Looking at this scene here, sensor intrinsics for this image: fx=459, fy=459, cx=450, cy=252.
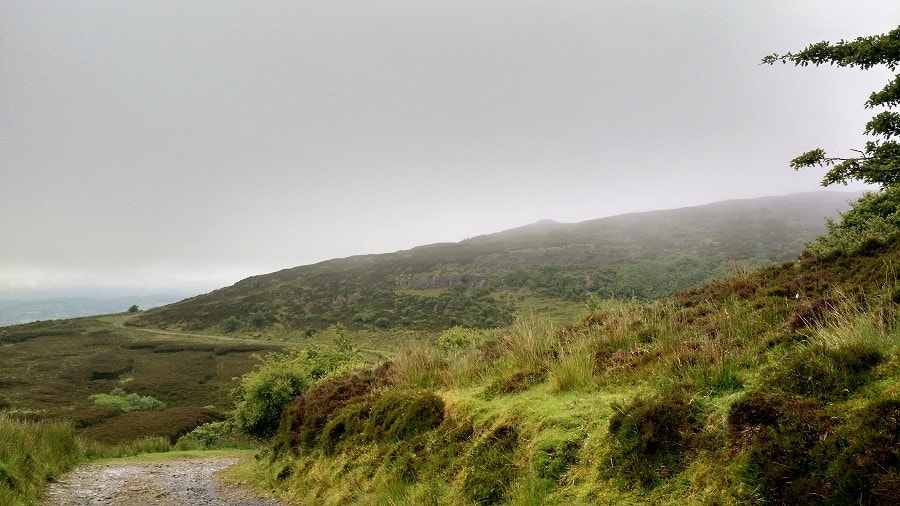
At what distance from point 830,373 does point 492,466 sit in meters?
3.97

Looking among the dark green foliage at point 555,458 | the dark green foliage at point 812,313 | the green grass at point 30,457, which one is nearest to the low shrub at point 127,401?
the green grass at point 30,457

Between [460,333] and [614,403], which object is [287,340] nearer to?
[460,333]

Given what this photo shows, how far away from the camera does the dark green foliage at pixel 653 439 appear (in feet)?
15.1

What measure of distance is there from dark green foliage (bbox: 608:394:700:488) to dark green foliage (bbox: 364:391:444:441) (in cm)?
391

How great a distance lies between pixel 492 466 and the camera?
6.21m

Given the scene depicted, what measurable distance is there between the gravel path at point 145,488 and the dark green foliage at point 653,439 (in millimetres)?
8505

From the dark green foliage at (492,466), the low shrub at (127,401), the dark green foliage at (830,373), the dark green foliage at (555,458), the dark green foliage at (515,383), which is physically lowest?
the low shrub at (127,401)

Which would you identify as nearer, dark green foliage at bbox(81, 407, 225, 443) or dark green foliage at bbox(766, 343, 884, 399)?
dark green foliage at bbox(766, 343, 884, 399)

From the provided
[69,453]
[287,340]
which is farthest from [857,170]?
[287,340]

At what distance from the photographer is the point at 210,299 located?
356 feet

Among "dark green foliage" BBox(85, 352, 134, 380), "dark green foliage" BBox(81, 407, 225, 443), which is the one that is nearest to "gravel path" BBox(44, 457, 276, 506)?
"dark green foliage" BBox(81, 407, 225, 443)

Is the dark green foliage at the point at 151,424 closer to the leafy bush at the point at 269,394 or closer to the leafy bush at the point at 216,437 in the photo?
the leafy bush at the point at 216,437

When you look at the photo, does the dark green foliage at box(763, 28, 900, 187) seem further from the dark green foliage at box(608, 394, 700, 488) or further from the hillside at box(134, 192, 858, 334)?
the hillside at box(134, 192, 858, 334)

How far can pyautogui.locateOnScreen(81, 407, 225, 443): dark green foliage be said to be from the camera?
2853cm
